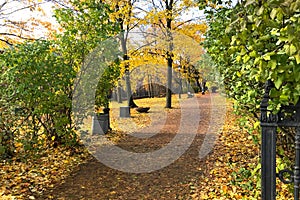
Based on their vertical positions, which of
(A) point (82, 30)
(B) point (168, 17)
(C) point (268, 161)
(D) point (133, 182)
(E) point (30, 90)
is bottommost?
(D) point (133, 182)

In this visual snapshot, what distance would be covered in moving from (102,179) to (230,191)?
7.35 feet

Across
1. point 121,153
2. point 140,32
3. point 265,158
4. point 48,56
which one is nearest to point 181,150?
point 121,153

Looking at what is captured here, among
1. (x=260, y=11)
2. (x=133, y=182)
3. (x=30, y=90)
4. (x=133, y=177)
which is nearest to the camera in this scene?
(x=260, y=11)

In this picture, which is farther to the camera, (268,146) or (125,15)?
(125,15)

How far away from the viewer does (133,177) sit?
506 cm

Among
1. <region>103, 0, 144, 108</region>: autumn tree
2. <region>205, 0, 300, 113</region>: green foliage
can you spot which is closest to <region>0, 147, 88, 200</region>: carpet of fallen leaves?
<region>205, 0, 300, 113</region>: green foliage

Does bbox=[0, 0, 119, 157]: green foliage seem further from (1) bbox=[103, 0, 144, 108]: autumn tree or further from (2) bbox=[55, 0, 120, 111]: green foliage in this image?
(1) bbox=[103, 0, 144, 108]: autumn tree

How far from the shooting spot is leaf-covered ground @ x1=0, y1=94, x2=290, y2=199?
4172 mm

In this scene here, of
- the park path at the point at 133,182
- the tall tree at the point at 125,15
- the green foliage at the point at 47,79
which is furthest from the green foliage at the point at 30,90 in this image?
the tall tree at the point at 125,15

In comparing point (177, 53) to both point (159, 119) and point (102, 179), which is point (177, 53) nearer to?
point (159, 119)

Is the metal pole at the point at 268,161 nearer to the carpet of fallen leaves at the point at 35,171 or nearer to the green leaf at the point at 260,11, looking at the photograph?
the green leaf at the point at 260,11

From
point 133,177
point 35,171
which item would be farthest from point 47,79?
point 133,177

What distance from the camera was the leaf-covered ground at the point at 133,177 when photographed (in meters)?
4.17

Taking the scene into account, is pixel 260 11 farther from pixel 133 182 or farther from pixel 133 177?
pixel 133 177
